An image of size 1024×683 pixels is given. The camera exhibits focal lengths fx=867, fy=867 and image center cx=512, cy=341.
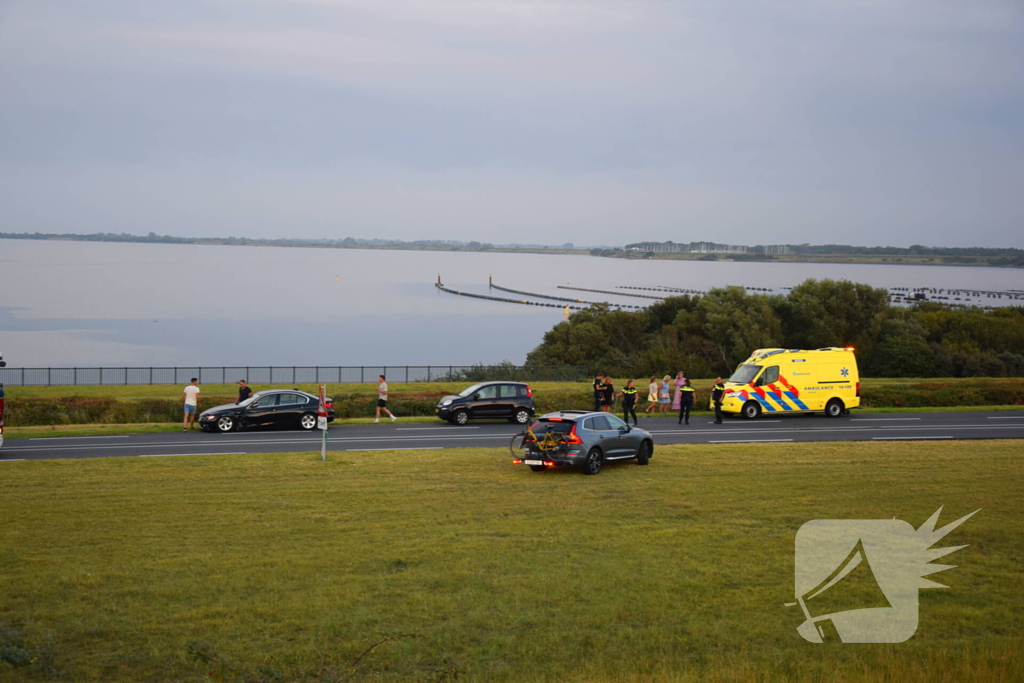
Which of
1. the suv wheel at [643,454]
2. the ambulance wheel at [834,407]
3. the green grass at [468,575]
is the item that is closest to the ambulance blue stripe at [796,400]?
the ambulance wheel at [834,407]

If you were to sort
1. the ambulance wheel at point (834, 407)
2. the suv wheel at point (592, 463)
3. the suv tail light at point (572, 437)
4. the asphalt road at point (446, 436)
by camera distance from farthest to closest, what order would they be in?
the ambulance wheel at point (834, 407)
the asphalt road at point (446, 436)
the suv wheel at point (592, 463)
the suv tail light at point (572, 437)

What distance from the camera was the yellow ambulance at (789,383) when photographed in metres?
33.9

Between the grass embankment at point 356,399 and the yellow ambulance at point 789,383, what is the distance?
359 centimetres

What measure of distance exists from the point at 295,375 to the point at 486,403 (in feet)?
74.0

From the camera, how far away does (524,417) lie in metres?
32.2

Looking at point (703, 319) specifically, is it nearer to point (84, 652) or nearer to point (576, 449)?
point (576, 449)

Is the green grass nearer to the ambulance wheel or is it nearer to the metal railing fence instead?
the ambulance wheel

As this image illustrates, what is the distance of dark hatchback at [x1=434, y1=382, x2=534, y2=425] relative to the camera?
31.8m

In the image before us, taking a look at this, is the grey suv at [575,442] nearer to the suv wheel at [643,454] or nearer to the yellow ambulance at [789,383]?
the suv wheel at [643,454]

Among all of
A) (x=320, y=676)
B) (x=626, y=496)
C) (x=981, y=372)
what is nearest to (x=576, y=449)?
(x=626, y=496)

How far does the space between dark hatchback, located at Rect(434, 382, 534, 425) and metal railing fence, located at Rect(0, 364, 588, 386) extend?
1419cm

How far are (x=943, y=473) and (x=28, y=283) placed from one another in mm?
169034

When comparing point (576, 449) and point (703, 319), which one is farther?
point (703, 319)

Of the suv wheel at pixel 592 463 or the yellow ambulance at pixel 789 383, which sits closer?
the suv wheel at pixel 592 463
